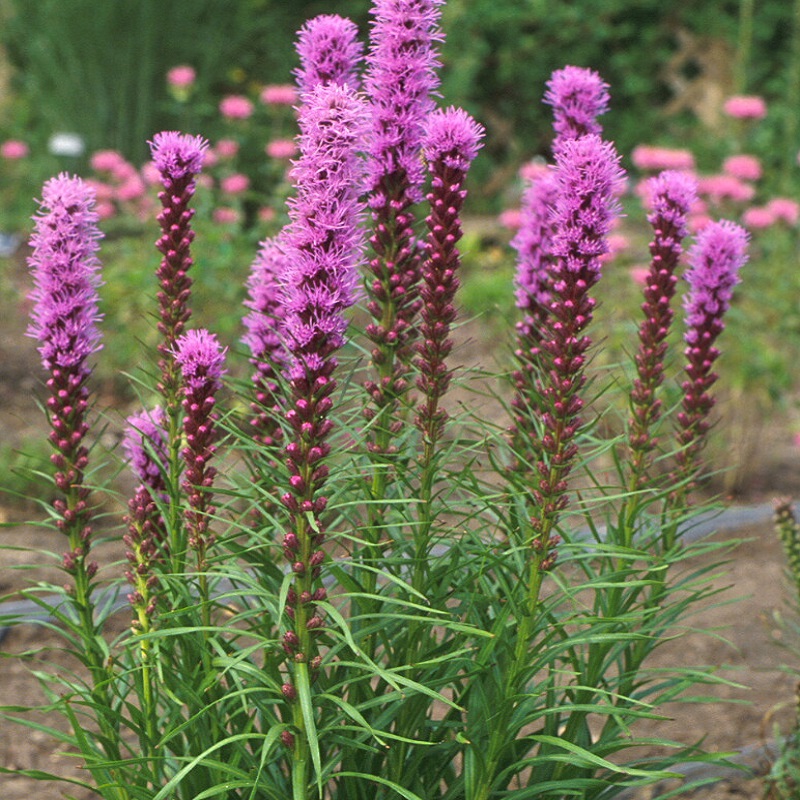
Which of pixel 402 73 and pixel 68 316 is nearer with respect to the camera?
pixel 402 73

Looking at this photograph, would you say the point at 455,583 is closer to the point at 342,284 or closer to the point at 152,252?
the point at 342,284

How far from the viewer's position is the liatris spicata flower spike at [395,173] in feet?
6.40

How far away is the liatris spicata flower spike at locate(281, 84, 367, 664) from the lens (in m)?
1.74

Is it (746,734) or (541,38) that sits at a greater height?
(541,38)

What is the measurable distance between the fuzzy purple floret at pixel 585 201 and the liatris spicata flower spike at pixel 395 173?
252 millimetres

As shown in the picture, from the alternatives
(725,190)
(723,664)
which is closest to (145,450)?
(723,664)

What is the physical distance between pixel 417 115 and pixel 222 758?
1.21 m

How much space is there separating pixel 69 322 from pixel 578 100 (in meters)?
1.03

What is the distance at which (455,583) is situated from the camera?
224cm

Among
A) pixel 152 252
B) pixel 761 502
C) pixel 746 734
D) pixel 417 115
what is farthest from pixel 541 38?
pixel 417 115

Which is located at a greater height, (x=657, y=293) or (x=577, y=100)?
(x=577, y=100)

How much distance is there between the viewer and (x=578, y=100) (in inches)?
89.1

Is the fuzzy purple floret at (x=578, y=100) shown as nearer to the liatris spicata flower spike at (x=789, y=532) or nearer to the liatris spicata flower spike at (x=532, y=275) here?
the liatris spicata flower spike at (x=532, y=275)

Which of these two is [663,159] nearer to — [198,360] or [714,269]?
[714,269]
